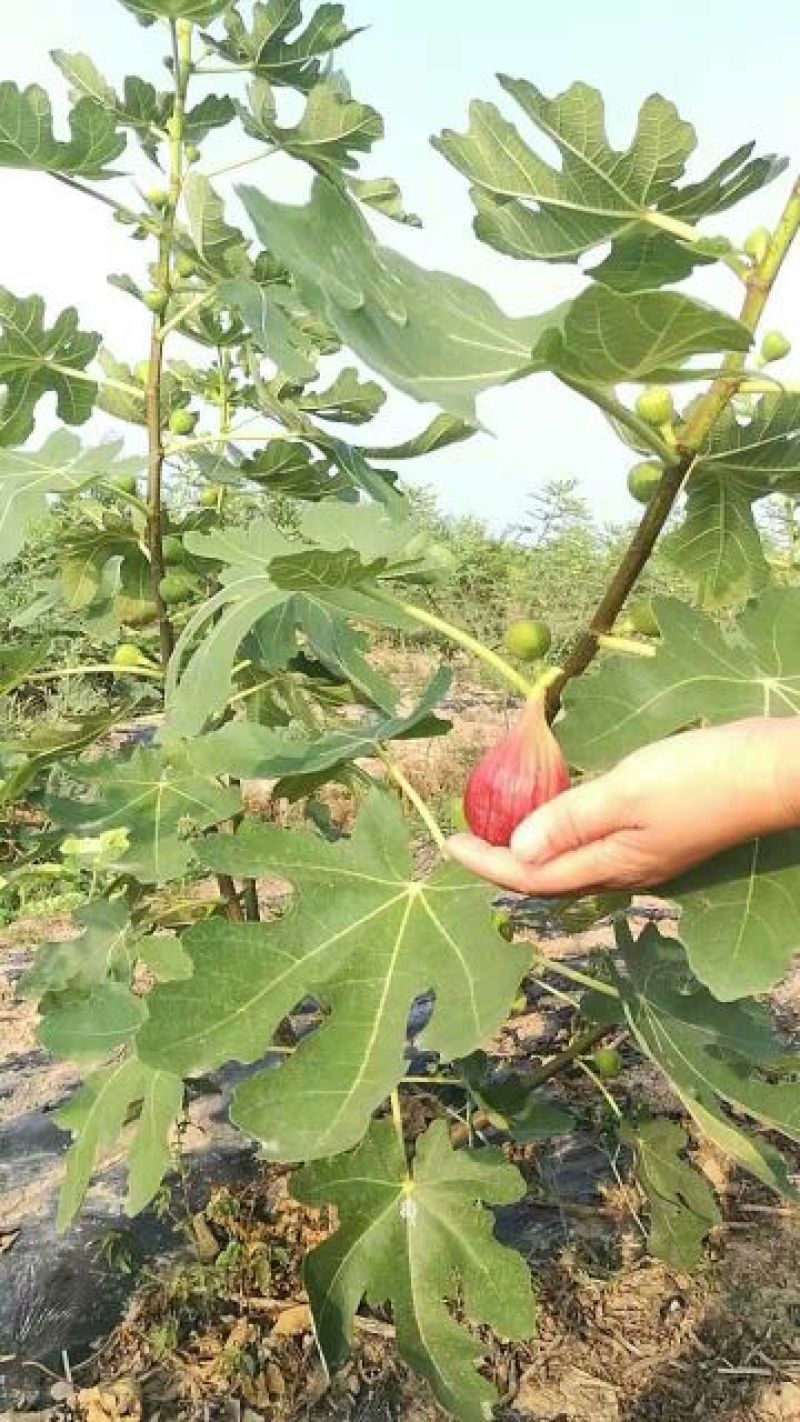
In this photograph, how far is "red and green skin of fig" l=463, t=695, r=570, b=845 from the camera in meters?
1.22

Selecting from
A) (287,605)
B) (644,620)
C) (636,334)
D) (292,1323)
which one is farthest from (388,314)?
(292,1323)

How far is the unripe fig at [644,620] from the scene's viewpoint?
4.58ft

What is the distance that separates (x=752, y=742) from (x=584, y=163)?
0.57m

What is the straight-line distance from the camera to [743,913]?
48.1 inches

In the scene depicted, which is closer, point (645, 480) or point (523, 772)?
point (523, 772)

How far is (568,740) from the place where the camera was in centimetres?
130

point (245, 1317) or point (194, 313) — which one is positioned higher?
point (194, 313)

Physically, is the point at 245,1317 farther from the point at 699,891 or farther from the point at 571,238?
the point at 571,238

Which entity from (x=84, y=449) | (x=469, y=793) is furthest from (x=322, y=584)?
(x=84, y=449)

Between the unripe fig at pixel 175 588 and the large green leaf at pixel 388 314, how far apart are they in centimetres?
114

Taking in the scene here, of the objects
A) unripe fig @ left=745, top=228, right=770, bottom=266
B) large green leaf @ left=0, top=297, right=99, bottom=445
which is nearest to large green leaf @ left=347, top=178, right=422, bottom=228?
large green leaf @ left=0, top=297, right=99, bottom=445

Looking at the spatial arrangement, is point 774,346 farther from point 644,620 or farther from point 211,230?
point 211,230

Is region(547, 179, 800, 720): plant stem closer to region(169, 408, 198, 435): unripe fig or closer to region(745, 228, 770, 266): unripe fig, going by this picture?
region(745, 228, 770, 266): unripe fig

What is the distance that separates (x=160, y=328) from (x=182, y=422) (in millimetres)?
200
